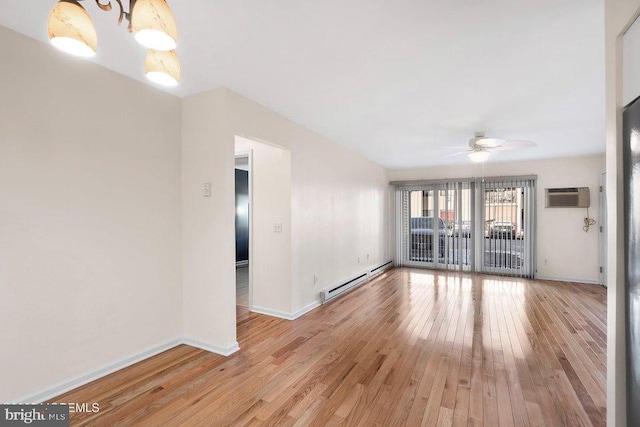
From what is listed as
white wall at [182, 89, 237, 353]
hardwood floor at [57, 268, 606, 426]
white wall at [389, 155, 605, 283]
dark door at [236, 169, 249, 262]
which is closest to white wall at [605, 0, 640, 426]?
hardwood floor at [57, 268, 606, 426]

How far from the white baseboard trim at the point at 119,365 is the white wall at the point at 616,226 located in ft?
8.92

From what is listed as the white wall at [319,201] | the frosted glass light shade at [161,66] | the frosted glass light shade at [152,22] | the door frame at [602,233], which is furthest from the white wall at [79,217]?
the door frame at [602,233]

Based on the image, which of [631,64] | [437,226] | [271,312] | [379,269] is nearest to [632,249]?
[631,64]

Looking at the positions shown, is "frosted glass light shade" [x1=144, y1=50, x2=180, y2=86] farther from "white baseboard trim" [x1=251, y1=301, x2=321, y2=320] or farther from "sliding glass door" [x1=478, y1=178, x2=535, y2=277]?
"sliding glass door" [x1=478, y1=178, x2=535, y2=277]

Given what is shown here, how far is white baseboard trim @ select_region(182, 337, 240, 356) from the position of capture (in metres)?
2.72

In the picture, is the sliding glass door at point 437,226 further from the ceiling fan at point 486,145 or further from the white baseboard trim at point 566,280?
the ceiling fan at point 486,145

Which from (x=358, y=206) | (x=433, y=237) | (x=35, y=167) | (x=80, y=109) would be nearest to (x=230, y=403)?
(x=35, y=167)

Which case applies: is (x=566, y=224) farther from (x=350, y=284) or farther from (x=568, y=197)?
(x=350, y=284)

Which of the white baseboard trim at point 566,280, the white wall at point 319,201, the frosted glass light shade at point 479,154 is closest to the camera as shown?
the white wall at point 319,201

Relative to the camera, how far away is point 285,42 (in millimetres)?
1970

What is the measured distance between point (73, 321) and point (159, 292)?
0.68 meters

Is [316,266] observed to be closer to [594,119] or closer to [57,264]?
[57,264]

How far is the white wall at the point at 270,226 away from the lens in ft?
12.0

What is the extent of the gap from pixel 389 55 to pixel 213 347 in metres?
3.04
